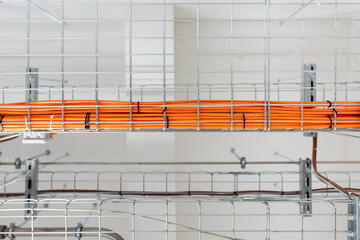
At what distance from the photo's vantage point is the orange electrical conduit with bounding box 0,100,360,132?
3.54 feet

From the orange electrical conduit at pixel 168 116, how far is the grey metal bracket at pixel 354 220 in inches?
10.7

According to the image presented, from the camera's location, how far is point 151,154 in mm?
1994

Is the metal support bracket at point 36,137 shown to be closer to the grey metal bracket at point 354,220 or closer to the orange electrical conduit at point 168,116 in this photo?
the orange electrical conduit at point 168,116

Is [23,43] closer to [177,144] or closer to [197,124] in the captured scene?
[177,144]

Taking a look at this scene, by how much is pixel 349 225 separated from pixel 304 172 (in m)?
0.75

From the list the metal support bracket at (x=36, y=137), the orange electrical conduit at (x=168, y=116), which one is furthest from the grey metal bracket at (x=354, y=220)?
the metal support bracket at (x=36, y=137)

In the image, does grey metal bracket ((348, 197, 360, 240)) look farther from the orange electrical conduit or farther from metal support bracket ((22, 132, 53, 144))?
metal support bracket ((22, 132, 53, 144))

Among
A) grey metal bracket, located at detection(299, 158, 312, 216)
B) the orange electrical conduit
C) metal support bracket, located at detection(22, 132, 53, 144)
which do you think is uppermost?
the orange electrical conduit

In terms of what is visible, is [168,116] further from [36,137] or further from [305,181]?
[305,181]

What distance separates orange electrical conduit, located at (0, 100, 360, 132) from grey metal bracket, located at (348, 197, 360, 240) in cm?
27

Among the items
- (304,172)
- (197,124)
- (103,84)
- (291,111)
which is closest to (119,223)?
(103,84)

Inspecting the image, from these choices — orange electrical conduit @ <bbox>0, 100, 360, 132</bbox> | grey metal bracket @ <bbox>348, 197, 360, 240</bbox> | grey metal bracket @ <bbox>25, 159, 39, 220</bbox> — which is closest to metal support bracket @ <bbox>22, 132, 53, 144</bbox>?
orange electrical conduit @ <bbox>0, 100, 360, 132</bbox>

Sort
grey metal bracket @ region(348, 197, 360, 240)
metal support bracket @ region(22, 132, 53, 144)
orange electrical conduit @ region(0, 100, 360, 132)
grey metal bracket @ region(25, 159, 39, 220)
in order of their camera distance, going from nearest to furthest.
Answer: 1. grey metal bracket @ region(348, 197, 360, 240)
2. orange electrical conduit @ region(0, 100, 360, 132)
3. metal support bracket @ region(22, 132, 53, 144)
4. grey metal bracket @ region(25, 159, 39, 220)

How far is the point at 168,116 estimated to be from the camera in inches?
42.8
